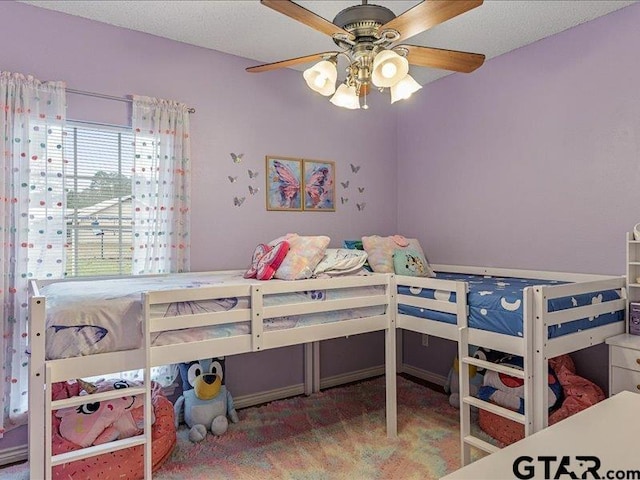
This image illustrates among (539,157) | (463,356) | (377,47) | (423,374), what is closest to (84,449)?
(463,356)

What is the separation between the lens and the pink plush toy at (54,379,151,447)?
2158mm

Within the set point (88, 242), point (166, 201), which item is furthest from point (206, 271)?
point (88, 242)

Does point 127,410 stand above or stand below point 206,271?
below

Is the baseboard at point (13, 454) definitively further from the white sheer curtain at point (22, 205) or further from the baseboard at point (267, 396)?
the baseboard at point (267, 396)

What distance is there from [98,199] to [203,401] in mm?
1466

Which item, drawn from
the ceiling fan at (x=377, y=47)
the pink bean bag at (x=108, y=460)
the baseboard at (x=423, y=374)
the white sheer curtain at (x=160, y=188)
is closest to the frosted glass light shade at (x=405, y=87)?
the ceiling fan at (x=377, y=47)

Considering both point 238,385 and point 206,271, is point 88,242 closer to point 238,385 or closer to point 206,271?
point 206,271

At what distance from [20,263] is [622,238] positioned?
353 cm

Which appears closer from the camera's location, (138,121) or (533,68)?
(138,121)

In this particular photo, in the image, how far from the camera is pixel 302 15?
1696 millimetres

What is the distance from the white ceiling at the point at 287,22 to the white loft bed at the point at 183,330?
162 cm

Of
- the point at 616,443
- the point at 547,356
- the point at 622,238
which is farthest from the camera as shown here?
the point at 622,238

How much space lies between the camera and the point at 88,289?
7.20 feet

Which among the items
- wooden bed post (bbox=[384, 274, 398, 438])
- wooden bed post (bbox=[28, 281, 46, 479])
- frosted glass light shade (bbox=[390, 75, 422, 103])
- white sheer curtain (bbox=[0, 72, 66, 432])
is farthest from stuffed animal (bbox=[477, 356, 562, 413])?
white sheer curtain (bbox=[0, 72, 66, 432])
